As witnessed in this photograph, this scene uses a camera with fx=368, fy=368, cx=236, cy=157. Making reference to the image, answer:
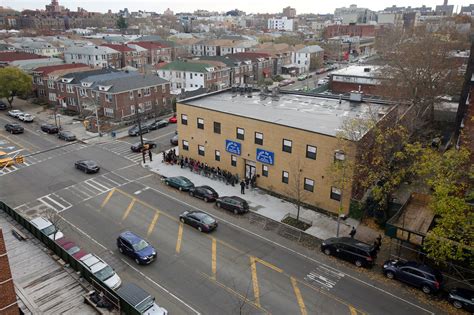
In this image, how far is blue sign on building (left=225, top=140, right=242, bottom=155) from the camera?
132ft

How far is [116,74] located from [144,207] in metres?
48.3

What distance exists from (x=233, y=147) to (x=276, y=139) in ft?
19.3

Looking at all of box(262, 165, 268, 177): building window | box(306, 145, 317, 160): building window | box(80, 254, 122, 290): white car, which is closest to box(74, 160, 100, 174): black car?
box(262, 165, 268, 177): building window

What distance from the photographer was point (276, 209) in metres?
35.2

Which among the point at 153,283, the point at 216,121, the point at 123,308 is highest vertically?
the point at 216,121

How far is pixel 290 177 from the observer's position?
36844 millimetres

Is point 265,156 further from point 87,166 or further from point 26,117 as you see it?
point 26,117

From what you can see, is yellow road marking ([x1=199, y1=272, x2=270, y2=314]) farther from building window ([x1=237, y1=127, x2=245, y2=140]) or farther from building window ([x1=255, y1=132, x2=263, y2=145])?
building window ([x1=237, y1=127, x2=245, y2=140])

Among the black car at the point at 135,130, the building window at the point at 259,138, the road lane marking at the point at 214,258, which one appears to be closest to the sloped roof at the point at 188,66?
the black car at the point at 135,130

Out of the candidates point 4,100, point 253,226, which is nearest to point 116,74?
point 4,100

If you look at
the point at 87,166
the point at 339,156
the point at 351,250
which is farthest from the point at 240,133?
the point at 87,166

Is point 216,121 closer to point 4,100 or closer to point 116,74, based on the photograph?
point 116,74

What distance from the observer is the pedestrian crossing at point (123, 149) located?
48906 millimetres

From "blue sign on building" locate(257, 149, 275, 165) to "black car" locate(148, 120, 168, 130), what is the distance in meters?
27.8
